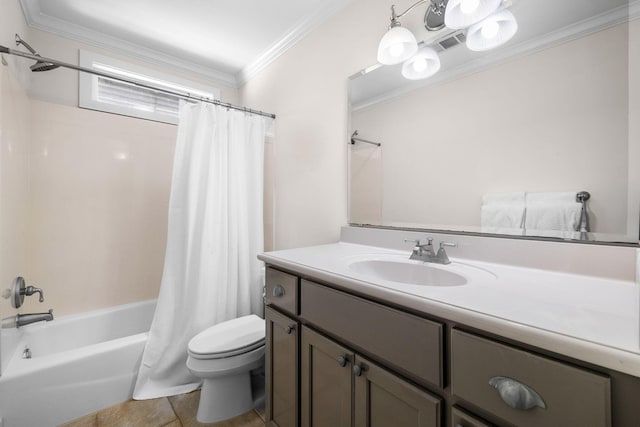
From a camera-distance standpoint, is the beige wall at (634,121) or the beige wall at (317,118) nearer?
the beige wall at (634,121)

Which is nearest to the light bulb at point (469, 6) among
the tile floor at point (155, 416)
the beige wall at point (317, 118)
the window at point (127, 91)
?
the beige wall at point (317, 118)

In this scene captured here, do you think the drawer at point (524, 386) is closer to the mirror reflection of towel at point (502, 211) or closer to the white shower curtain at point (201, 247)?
the mirror reflection of towel at point (502, 211)

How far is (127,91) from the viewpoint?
2223 millimetres

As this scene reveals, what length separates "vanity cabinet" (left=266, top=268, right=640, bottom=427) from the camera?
1.55 ft

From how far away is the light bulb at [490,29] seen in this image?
106 cm

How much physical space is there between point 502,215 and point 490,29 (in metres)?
0.74

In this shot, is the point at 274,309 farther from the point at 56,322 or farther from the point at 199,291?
the point at 56,322

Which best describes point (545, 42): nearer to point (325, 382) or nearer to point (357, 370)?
point (357, 370)

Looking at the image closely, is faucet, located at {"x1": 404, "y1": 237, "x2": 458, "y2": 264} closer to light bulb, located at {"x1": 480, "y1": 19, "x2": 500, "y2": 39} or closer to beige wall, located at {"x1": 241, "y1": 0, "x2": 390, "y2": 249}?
beige wall, located at {"x1": 241, "y1": 0, "x2": 390, "y2": 249}

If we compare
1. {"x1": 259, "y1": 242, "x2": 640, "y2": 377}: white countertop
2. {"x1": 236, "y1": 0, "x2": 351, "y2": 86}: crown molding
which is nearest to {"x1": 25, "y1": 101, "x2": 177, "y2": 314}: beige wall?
{"x1": 236, "y1": 0, "x2": 351, "y2": 86}: crown molding

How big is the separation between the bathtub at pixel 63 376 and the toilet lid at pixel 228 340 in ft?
1.56

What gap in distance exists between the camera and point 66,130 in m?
1.96

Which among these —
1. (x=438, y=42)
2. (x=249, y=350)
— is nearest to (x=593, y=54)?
(x=438, y=42)

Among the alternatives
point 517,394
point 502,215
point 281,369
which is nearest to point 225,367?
point 281,369
